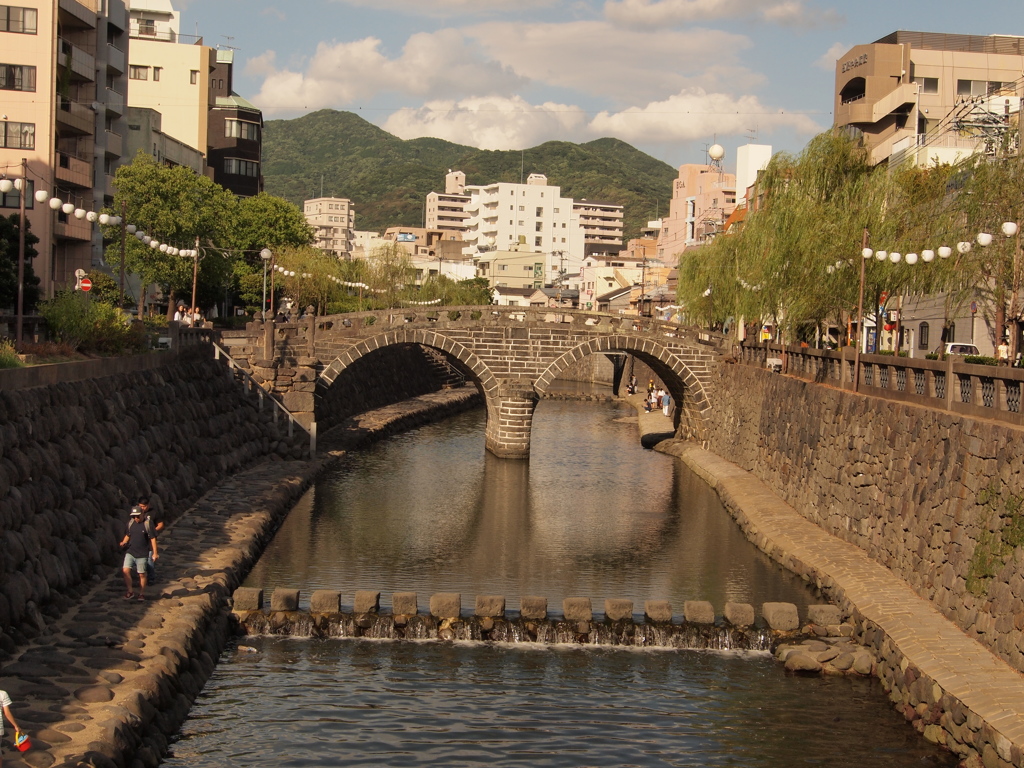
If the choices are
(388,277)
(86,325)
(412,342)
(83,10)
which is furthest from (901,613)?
(388,277)

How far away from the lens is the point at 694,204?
101688 millimetres

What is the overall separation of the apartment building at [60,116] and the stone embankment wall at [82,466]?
1757cm

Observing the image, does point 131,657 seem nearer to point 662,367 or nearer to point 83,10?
point 662,367

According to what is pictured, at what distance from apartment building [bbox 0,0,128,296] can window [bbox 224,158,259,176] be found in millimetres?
31318

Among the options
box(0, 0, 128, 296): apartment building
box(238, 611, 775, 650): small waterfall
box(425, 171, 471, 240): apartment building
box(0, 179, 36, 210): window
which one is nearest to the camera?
box(238, 611, 775, 650): small waterfall

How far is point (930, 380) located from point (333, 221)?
141436 millimetres

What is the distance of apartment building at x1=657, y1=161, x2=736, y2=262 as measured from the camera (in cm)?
9294

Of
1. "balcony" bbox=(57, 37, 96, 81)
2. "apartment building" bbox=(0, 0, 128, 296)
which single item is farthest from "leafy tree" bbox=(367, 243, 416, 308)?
"balcony" bbox=(57, 37, 96, 81)

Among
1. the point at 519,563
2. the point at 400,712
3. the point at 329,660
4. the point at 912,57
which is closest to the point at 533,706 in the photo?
the point at 400,712

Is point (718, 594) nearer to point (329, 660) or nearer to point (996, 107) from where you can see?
point (329, 660)

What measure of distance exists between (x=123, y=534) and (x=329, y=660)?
4.96 m

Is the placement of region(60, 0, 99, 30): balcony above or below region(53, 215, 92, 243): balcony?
above

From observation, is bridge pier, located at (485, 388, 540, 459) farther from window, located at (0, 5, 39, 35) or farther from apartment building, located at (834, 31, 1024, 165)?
window, located at (0, 5, 39, 35)

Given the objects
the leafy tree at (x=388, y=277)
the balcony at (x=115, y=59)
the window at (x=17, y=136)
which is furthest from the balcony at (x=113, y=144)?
the leafy tree at (x=388, y=277)
